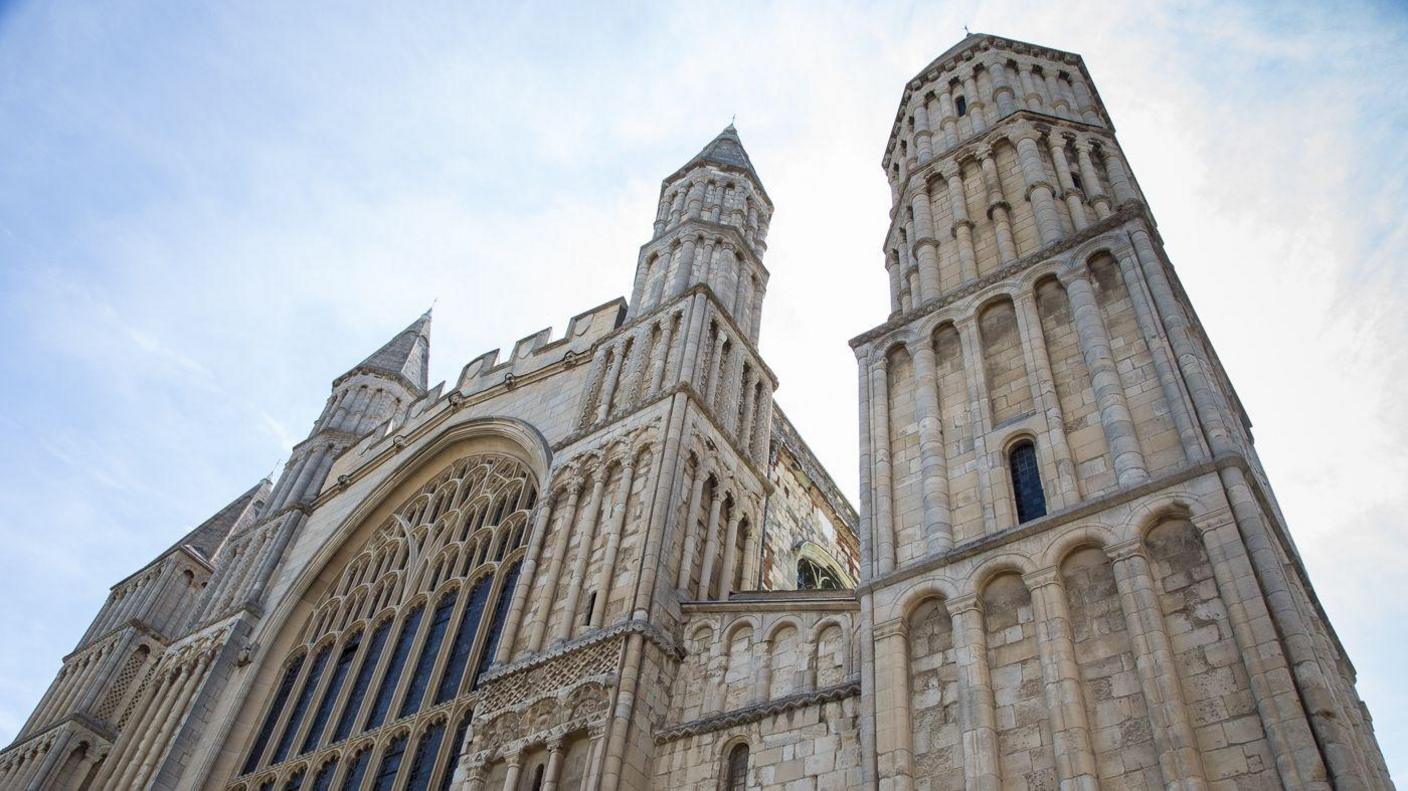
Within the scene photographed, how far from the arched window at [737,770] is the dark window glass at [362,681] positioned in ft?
29.3

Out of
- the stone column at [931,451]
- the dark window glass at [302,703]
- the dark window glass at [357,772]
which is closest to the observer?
the stone column at [931,451]

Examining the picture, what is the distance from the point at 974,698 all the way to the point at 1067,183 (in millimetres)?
9186

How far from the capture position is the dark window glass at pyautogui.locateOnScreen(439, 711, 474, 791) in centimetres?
1648

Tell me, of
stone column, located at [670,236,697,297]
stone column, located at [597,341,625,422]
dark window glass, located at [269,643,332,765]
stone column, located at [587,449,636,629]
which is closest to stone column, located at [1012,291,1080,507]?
stone column, located at [587,449,636,629]

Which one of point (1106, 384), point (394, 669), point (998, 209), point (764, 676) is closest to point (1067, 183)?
point (998, 209)

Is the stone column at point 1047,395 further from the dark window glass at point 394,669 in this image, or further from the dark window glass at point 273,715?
the dark window glass at point 273,715

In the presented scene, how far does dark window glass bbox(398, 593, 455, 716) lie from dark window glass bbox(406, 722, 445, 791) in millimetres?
717

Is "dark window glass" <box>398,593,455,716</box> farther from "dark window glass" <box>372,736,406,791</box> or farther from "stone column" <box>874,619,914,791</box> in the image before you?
"stone column" <box>874,619,914,791</box>

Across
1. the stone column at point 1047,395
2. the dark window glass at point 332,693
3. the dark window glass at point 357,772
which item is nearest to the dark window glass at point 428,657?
the dark window glass at point 357,772

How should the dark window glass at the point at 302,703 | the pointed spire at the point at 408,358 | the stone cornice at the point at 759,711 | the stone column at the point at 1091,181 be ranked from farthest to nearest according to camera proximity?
the pointed spire at the point at 408,358 < the dark window glass at the point at 302,703 < the stone column at the point at 1091,181 < the stone cornice at the point at 759,711

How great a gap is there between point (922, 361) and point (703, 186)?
12252mm

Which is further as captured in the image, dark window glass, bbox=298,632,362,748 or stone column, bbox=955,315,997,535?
dark window glass, bbox=298,632,362,748

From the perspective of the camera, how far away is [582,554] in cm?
1702

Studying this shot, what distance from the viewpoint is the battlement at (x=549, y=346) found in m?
24.2
